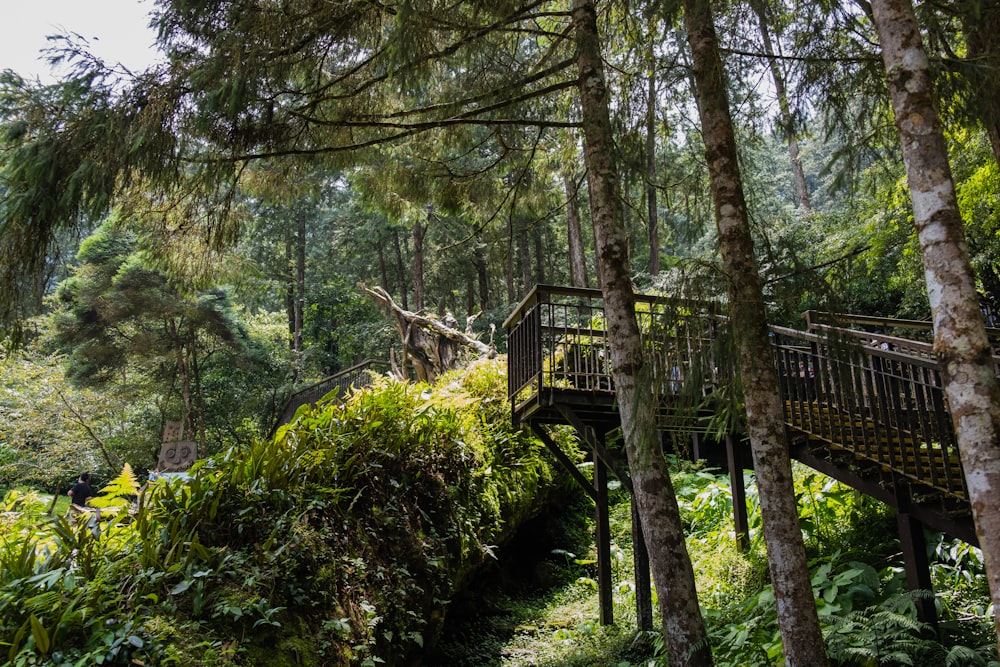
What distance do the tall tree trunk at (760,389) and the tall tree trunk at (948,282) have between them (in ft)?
3.53

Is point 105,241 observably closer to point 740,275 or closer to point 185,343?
point 185,343

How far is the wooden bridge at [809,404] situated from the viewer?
4.08 m

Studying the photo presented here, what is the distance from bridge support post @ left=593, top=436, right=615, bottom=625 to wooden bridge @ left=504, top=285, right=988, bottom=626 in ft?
0.04

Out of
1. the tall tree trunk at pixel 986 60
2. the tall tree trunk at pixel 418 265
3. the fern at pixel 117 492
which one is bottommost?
the fern at pixel 117 492

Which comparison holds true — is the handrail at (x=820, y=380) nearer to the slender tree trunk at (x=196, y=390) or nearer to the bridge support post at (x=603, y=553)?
the bridge support post at (x=603, y=553)

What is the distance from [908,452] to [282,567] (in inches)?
196

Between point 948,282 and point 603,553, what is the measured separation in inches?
212

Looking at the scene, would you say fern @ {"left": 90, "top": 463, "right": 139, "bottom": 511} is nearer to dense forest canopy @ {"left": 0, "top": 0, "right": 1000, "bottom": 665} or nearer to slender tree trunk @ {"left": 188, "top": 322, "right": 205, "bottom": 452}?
dense forest canopy @ {"left": 0, "top": 0, "right": 1000, "bottom": 665}

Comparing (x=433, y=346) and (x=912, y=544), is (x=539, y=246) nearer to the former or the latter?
(x=433, y=346)

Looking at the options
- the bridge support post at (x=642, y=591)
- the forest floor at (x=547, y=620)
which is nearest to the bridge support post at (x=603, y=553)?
the forest floor at (x=547, y=620)

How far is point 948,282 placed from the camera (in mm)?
2785

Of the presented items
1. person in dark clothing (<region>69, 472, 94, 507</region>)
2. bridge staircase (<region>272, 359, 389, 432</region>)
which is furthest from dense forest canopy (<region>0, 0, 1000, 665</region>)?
bridge staircase (<region>272, 359, 389, 432</region>)

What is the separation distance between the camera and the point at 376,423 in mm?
5832

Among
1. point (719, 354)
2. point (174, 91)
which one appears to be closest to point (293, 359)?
point (174, 91)
